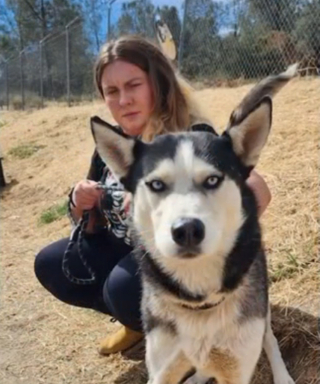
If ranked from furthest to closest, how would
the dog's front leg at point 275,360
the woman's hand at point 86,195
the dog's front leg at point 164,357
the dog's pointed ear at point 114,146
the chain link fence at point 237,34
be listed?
1. the chain link fence at point 237,34
2. the woman's hand at point 86,195
3. the dog's front leg at point 275,360
4. the dog's front leg at point 164,357
5. the dog's pointed ear at point 114,146

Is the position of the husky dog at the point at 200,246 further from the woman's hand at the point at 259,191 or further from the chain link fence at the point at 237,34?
the chain link fence at the point at 237,34

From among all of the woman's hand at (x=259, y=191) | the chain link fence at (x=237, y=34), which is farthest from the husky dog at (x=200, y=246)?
the chain link fence at (x=237, y=34)

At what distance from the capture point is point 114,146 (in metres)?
1.94

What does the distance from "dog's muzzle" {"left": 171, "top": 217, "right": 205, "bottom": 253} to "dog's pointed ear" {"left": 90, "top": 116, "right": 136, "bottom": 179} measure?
459 millimetres

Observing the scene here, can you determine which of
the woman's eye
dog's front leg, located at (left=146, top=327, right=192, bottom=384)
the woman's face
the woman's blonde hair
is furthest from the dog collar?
the woman's eye

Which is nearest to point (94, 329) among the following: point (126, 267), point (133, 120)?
point (126, 267)

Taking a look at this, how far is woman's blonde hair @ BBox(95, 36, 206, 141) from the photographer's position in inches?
99.3

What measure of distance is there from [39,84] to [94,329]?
13441mm

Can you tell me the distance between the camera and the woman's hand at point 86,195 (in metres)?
2.46

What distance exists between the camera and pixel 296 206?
3461mm

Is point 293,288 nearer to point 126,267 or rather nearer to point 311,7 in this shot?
A: point 126,267

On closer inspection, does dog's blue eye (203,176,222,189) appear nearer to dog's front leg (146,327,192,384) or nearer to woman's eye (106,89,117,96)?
dog's front leg (146,327,192,384)

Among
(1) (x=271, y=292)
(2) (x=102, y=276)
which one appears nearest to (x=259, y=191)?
(1) (x=271, y=292)

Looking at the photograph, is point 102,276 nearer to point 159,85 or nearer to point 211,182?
point 159,85
